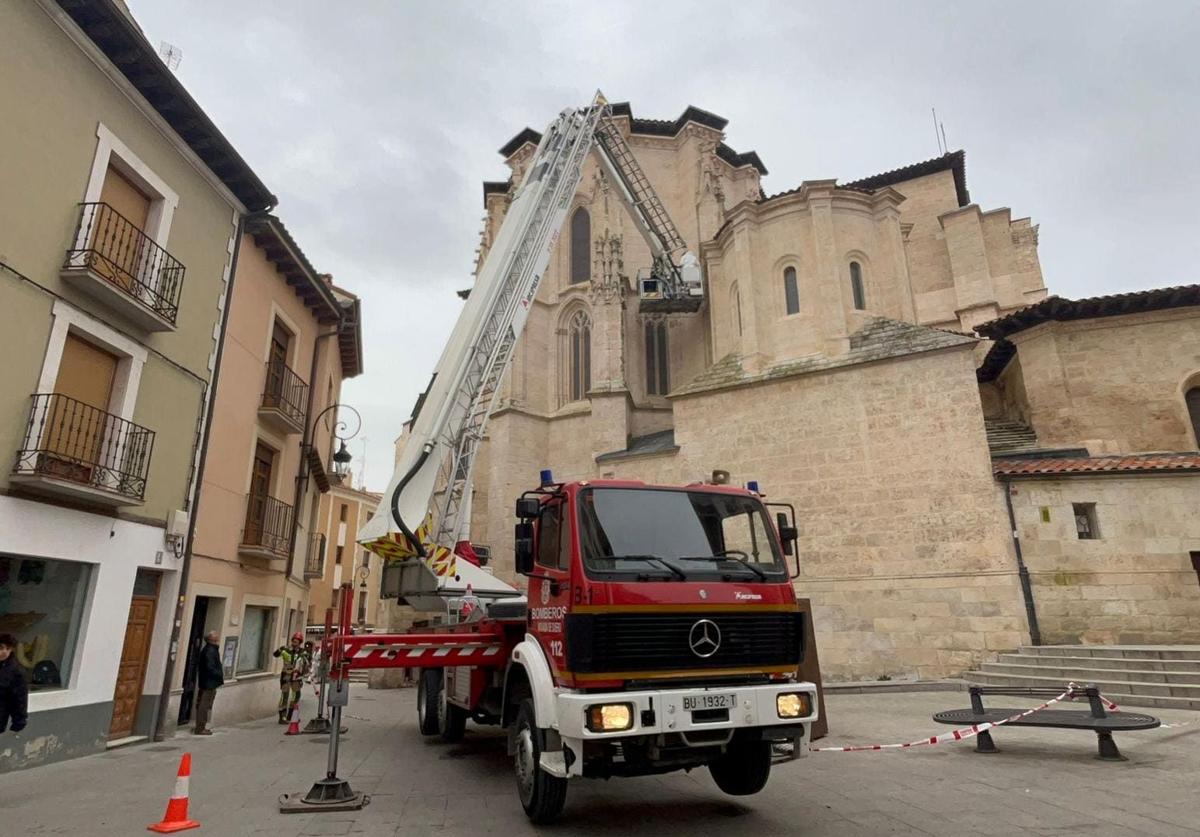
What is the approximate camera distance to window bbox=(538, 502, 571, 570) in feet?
16.4

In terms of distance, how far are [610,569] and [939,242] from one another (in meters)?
25.1

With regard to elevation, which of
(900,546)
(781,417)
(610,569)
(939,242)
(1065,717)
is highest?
(939,242)

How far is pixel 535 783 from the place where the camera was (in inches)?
184

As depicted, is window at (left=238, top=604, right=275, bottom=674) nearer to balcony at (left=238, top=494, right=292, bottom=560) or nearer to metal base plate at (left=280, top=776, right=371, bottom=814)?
balcony at (left=238, top=494, right=292, bottom=560)

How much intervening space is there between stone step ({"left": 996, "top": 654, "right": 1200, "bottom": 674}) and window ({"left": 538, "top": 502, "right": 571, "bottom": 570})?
35.2ft

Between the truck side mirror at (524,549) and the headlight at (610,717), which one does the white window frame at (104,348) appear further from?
the headlight at (610,717)

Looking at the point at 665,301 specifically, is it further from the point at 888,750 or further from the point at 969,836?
the point at 969,836

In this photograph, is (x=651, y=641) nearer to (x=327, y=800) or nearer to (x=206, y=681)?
(x=327, y=800)

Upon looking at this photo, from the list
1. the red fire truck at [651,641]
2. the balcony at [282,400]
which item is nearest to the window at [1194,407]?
the red fire truck at [651,641]

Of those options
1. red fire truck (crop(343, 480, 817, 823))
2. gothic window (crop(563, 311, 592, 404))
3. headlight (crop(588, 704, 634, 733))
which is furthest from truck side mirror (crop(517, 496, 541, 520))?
gothic window (crop(563, 311, 592, 404))

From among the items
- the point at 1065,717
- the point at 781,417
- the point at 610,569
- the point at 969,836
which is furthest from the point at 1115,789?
the point at 781,417

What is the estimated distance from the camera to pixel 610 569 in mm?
4637

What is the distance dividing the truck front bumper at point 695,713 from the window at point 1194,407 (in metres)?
16.6

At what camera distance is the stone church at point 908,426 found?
42.2 feet
